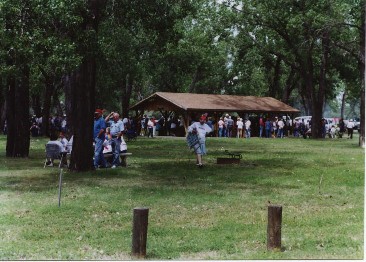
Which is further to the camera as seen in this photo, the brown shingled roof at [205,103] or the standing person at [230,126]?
the standing person at [230,126]

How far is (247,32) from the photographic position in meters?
44.6

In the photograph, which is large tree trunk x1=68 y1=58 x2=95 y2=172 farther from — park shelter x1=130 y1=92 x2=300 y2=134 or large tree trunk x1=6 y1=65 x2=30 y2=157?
park shelter x1=130 y1=92 x2=300 y2=134

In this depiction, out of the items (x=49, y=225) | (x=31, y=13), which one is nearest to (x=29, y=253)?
(x=49, y=225)

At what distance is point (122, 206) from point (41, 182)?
13.5 feet

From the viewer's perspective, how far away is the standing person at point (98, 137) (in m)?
16.9

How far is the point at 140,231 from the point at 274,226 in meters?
1.75

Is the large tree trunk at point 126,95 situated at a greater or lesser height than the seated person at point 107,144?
greater

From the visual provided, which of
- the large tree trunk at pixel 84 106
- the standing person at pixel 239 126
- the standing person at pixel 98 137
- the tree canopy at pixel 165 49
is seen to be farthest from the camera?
the standing person at pixel 239 126

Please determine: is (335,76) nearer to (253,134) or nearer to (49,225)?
(253,134)

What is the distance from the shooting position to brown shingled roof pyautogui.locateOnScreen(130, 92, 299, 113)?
41675mm

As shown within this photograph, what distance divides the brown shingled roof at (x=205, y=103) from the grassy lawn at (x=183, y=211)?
77.7 ft

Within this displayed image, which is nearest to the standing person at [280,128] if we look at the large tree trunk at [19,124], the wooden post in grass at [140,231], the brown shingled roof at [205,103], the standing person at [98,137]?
the brown shingled roof at [205,103]

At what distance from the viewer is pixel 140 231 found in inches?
285

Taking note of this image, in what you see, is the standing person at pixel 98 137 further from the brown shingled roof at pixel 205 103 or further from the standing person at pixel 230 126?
the standing person at pixel 230 126
